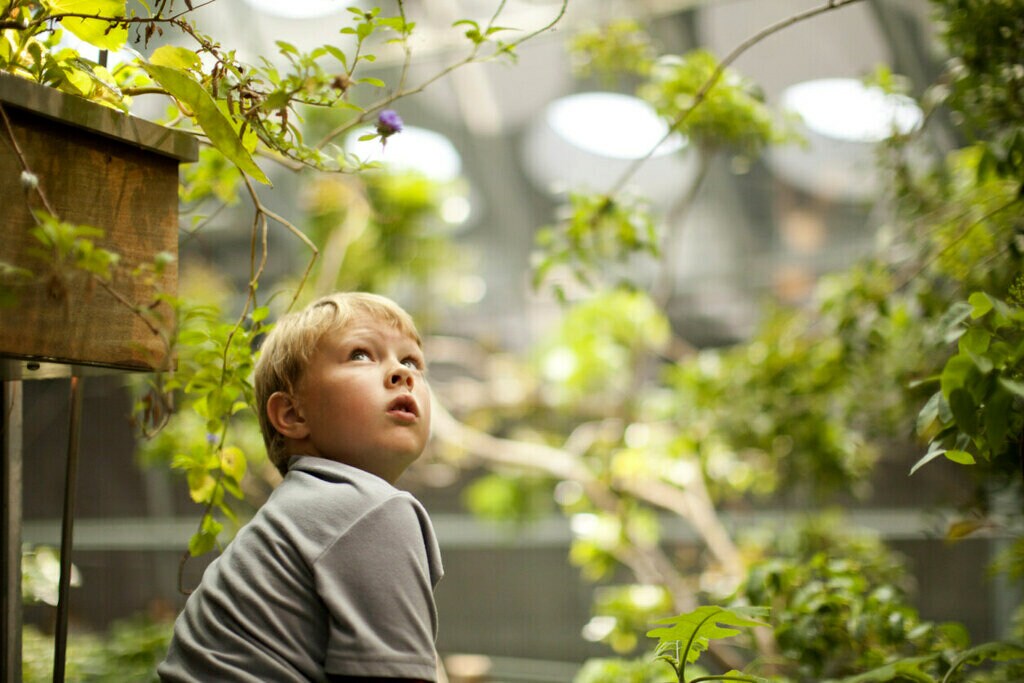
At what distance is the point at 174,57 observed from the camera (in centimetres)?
83

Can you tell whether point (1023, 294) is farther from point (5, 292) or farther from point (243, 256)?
point (243, 256)

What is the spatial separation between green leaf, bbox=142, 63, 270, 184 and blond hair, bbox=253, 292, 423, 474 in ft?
0.53

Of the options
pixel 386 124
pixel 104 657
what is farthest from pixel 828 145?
pixel 104 657

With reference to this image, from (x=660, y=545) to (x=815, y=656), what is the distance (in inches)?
91.8

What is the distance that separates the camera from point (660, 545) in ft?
11.9

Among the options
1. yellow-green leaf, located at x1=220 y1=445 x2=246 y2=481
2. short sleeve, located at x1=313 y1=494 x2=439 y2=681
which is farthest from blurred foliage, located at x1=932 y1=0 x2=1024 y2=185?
yellow-green leaf, located at x1=220 y1=445 x2=246 y2=481

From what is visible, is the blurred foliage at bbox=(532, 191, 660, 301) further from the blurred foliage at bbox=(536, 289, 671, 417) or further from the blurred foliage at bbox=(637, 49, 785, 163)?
the blurred foliage at bbox=(536, 289, 671, 417)

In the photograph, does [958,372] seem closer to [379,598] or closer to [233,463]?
[379,598]

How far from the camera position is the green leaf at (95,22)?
2.66 ft

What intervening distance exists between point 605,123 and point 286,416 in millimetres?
2883

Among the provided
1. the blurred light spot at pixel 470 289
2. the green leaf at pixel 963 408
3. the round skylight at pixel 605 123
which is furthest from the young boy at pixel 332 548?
the round skylight at pixel 605 123

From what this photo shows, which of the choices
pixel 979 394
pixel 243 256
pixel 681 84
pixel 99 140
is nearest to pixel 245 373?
pixel 99 140

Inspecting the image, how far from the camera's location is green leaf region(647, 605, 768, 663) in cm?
87

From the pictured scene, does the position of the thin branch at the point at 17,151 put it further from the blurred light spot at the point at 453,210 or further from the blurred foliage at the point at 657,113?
the blurred light spot at the point at 453,210
